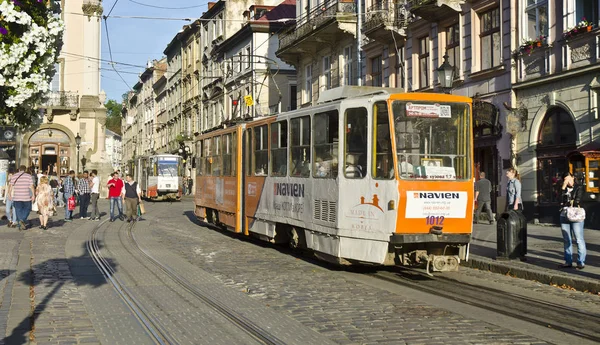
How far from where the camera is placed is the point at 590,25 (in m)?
18.0

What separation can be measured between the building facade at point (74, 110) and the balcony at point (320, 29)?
46.1 feet

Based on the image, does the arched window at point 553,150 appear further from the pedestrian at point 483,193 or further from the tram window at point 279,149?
the tram window at point 279,149

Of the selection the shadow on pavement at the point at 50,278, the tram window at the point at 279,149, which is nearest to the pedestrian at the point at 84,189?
the shadow on pavement at the point at 50,278

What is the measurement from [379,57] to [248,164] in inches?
593

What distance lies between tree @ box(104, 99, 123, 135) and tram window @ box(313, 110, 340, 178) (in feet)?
411

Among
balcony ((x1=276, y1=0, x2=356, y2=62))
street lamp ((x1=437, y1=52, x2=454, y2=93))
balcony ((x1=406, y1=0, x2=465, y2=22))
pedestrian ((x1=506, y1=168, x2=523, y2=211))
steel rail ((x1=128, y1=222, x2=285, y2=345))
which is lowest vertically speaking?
steel rail ((x1=128, y1=222, x2=285, y2=345))

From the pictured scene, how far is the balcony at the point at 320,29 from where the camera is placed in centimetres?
3056

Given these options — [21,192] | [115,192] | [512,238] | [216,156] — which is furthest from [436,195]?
[115,192]

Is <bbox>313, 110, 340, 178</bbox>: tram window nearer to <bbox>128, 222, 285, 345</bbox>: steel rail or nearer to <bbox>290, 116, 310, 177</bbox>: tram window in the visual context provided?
<bbox>290, 116, 310, 177</bbox>: tram window

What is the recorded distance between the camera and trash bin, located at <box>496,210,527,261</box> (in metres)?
12.7

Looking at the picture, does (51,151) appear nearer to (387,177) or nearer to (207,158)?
(207,158)

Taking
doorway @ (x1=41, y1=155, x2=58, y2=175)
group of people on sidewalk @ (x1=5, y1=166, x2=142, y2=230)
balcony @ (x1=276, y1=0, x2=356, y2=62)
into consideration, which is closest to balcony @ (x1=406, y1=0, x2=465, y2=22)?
balcony @ (x1=276, y1=0, x2=356, y2=62)

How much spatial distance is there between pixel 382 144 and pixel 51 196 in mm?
12749

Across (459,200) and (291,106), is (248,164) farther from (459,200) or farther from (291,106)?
(291,106)
